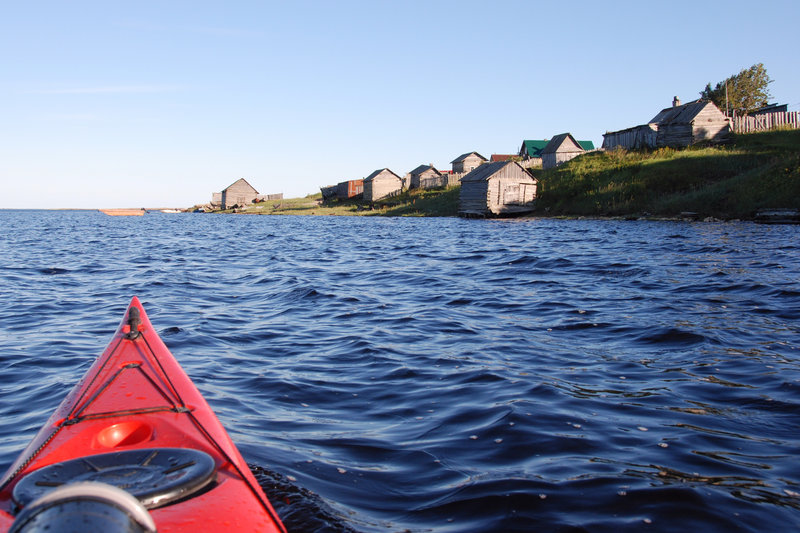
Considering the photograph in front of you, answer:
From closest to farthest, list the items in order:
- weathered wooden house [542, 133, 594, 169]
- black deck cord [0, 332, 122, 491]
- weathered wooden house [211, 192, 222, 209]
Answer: black deck cord [0, 332, 122, 491], weathered wooden house [542, 133, 594, 169], weathered wooden house [211, 192, 222, 209]

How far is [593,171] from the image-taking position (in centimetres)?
4153

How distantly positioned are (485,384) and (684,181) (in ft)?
110

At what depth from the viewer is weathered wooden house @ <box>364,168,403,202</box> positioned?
2702 inches

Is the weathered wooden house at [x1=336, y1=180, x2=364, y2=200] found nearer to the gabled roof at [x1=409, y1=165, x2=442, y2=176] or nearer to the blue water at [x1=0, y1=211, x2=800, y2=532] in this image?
the gabled roof at [x1=409, y1=165, x2=442, y2=176]

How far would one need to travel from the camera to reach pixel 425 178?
2576 inches

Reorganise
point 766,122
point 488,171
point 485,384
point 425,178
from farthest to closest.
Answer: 1. point 425,178
2. point 766,122
3. point 488,171
4. point 485,384

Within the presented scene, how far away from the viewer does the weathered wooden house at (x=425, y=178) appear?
63.6 m

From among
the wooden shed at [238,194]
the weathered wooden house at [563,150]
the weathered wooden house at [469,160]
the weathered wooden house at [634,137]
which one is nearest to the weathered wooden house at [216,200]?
the wooden shed at [238,194]

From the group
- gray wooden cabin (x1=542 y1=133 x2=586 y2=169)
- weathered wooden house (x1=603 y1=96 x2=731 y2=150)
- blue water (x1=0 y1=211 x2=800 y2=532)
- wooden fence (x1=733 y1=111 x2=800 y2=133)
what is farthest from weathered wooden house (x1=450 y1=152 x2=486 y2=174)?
blue water (x1=0 y1=211 x2=800 y2=532)

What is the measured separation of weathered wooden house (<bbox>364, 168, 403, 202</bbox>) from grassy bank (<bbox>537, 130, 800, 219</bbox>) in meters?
25.3

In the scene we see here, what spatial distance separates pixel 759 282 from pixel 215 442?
1112cm

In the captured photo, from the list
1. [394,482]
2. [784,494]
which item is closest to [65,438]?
[394,482]

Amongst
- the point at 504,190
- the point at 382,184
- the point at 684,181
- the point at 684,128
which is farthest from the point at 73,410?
the point at 382,184

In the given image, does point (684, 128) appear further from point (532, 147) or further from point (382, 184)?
point (382, 184)
